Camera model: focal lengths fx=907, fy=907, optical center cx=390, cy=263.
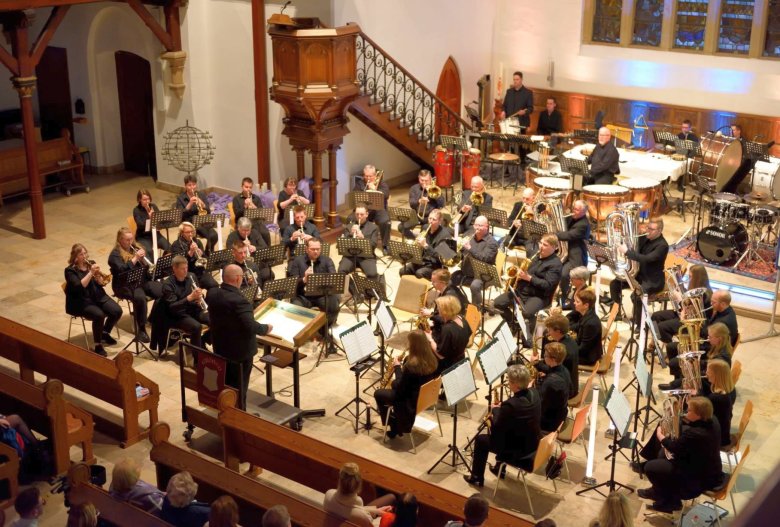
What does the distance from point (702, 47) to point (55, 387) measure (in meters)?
13.8

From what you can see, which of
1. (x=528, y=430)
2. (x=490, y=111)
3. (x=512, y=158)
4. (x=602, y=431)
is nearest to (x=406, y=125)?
(x=512, y=158)

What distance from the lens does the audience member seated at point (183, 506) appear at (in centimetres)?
560

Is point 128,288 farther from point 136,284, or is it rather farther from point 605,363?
point 605,363

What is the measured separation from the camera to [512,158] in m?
16.1

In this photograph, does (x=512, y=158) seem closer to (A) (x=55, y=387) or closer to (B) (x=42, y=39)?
(B) (x=42, y=39)

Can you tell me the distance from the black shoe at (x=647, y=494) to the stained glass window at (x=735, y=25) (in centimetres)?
1171

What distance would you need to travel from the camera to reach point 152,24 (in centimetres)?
1441

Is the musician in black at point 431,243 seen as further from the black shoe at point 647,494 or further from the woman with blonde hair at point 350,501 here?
the woman with blonde hair at point 350,501

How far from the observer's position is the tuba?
33.6 ft

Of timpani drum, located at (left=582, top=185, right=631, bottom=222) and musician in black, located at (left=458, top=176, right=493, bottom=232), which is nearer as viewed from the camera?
musician in black, located at (left=458, top=176, right=493, bottom=232)

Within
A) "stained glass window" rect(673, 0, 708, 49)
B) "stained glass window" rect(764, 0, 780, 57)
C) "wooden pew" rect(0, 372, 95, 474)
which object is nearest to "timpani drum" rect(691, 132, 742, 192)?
"stained glass window" rect(764, 0, 780, 57)

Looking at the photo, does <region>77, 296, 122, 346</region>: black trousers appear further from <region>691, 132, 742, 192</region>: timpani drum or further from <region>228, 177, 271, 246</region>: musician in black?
<region>691, 132, 742, 192</region>: timpani drum

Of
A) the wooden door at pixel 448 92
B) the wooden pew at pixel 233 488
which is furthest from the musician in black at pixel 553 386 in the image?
the wooden door at pixel 448 92

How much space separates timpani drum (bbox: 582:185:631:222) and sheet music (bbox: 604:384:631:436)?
7.06 metres
